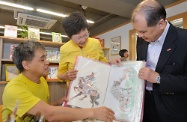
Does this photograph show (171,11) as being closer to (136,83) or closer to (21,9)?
(136,83)

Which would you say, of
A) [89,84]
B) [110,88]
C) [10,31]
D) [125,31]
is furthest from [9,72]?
[125,31]

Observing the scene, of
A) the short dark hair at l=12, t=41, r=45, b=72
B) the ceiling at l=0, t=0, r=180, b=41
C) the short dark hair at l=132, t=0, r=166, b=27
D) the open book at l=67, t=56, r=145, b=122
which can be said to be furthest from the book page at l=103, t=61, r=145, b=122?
the ceiling at l=0, t=0, r=180, b=41

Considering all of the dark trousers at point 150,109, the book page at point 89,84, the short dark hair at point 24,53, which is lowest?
the dark trousers at point 150,109

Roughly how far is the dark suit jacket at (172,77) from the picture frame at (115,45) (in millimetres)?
4254

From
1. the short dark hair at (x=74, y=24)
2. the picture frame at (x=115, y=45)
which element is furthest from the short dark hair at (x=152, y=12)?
the picture frame at (x=115, y=45)

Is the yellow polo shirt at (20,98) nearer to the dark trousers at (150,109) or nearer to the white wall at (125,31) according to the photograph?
the dark trousers at (150,109)

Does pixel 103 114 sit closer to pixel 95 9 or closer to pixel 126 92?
pixel 126 92

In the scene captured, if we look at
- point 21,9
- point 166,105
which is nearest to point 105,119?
point 166,105

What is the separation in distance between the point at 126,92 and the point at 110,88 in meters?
0.12

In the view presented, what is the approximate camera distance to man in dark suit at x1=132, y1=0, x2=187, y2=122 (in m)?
0.97

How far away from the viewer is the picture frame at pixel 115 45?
5.30 meters

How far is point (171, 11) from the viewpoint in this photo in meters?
3.80

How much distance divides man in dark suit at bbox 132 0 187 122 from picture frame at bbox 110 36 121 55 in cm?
424

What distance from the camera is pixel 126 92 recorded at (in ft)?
3.51
